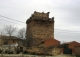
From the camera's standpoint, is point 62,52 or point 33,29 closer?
point 62,52

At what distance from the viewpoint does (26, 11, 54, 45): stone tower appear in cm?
5565

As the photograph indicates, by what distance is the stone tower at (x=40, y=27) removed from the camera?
5565cm

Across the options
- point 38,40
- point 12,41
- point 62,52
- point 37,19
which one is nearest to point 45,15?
point 37,19

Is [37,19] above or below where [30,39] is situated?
above

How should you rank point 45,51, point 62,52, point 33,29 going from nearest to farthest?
point 45,51
point 62,52
point 33,29

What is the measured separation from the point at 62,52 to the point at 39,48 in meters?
8.09

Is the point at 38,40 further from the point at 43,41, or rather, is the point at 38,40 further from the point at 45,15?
the point at 45,15

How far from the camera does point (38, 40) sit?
55.6m

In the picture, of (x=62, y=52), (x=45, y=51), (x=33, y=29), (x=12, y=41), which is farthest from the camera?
(x=12, y=41)

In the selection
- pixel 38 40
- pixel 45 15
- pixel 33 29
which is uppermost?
pixel 45 15

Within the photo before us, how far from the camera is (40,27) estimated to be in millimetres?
56562

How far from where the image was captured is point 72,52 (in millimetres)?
53094

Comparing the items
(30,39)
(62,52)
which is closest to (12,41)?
(30,39)

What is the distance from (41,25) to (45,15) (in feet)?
13.1
